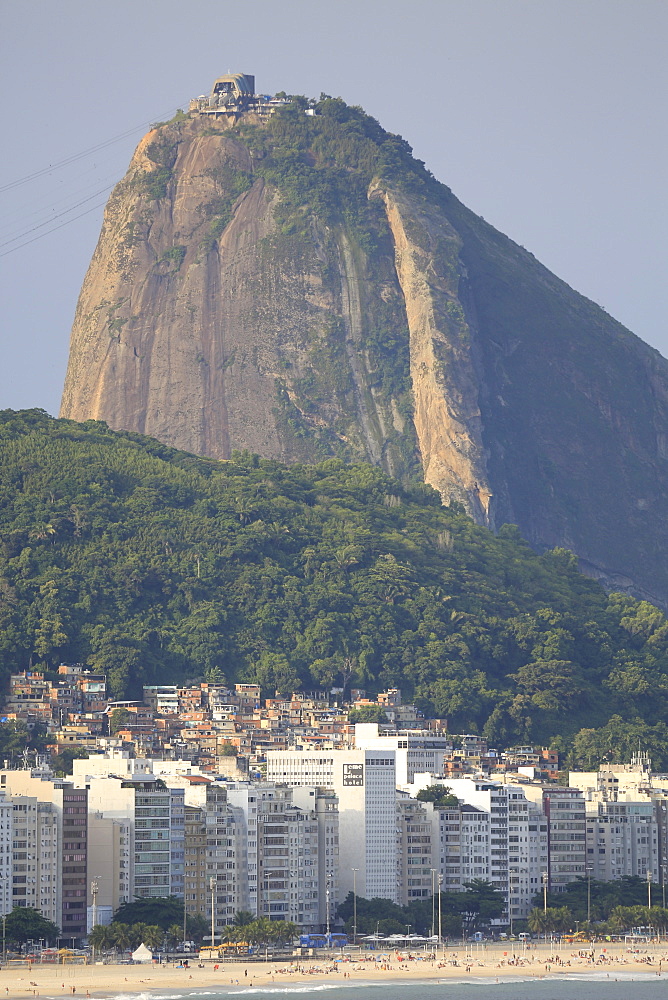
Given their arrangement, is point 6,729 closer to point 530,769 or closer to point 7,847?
point 530,769

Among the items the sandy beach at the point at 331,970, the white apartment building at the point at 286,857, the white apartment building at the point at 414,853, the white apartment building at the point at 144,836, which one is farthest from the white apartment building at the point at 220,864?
the white apartment building at the point at 414,853

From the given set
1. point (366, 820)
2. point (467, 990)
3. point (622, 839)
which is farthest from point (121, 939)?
point (622, 839)

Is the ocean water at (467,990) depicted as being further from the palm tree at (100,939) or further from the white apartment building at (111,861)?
the white apartment building at (111,861)

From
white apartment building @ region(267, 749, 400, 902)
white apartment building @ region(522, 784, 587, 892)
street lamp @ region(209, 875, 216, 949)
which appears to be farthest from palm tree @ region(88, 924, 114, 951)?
white apartment building @ region(522, 784, 587, 892)

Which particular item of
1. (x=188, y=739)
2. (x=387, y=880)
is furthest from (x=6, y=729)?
(x=387, y=880)

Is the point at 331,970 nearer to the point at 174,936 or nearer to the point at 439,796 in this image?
the point at 174,936

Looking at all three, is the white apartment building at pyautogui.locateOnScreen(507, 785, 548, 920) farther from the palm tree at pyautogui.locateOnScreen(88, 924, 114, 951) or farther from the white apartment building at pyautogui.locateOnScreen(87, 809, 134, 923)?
the palm tree at pyautogui.locateOnScreen(88, 924, 114, 951)
